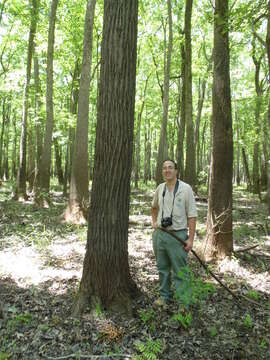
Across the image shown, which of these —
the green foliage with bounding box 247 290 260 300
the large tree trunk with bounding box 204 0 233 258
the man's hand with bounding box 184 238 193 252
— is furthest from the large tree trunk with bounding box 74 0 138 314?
the large tree trunk with bounding box 204 0 233 258

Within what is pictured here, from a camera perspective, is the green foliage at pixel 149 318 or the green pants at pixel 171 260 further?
the green pants at pixel 171 260

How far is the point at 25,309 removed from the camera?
4.23 metres

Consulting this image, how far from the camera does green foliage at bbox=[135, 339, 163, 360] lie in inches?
122

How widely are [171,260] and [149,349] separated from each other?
1.16 metres

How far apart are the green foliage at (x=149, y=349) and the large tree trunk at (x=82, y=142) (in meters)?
6.25

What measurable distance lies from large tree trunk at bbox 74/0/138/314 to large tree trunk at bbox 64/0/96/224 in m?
5.47

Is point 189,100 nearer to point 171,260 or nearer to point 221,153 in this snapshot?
point 221,153

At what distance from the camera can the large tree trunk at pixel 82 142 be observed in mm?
9281

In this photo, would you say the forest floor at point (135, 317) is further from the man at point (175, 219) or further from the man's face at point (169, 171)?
the man's face at point (169, 171)

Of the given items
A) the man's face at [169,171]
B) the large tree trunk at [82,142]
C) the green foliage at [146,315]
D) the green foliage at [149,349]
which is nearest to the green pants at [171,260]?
the green foliage at [146,315]

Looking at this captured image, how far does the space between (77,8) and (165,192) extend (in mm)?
15883

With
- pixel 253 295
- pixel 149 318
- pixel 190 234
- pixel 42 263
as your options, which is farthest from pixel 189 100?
pixel 149 318

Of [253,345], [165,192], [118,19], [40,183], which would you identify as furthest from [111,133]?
[40,183]

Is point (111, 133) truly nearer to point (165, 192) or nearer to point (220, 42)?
point (165, 192)
